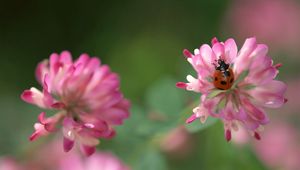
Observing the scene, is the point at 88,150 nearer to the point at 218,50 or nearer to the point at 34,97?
the point at 34,97

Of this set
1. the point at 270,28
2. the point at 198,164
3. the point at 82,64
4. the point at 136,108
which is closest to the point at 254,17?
the point at 270,28

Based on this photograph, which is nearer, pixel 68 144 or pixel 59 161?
pixel 68 144

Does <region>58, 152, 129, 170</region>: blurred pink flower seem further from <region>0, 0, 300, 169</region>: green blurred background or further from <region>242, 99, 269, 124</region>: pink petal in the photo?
<region>0, 0, 300, 169</region>: green blurred background

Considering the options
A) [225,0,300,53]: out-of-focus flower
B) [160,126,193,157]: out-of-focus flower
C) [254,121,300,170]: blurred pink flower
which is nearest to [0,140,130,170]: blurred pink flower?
[160,126,193,157]: out-of-focus flower

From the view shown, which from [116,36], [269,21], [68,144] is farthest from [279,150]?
[116,36]

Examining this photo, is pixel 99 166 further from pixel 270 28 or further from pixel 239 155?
pixel 270 28

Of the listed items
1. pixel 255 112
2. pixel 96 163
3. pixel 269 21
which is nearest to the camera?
pixel 255 112
